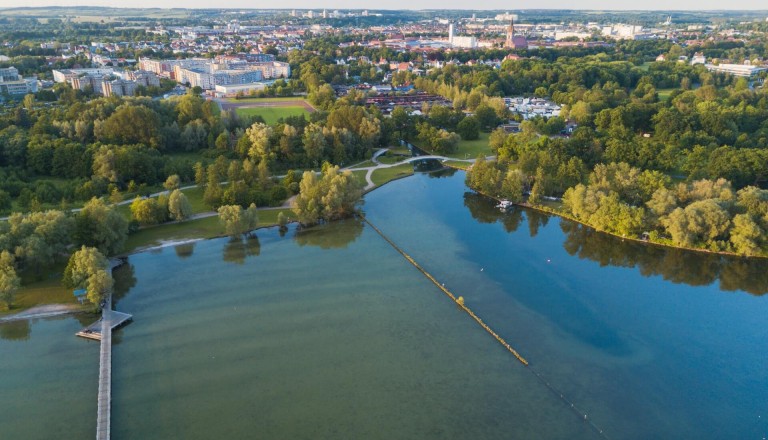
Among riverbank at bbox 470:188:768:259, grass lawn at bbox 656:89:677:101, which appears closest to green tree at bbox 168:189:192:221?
riverbank at bbox 470:188:768:259

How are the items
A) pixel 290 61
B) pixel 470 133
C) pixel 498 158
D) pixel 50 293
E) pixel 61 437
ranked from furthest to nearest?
pixel 290 61, pixel 470 133, pixel 498 158, pixel 50 293, pixel 61 437

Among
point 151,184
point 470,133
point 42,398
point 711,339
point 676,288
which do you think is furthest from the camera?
point 470,133

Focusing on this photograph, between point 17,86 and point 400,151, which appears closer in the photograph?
point 400,151

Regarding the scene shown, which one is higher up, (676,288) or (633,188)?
(633,188)

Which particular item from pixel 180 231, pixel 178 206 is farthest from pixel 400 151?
pixel 180 231

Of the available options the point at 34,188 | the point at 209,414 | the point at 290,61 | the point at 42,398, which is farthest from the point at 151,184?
the point at 290,61

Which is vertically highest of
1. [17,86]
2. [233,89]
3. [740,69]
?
[740,69]

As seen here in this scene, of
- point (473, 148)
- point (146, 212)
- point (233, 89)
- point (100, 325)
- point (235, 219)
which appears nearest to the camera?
point (100, 325)

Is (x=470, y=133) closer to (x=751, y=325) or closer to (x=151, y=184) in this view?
(x=151, y=184)

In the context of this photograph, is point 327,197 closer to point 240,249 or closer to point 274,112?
point 240,249
